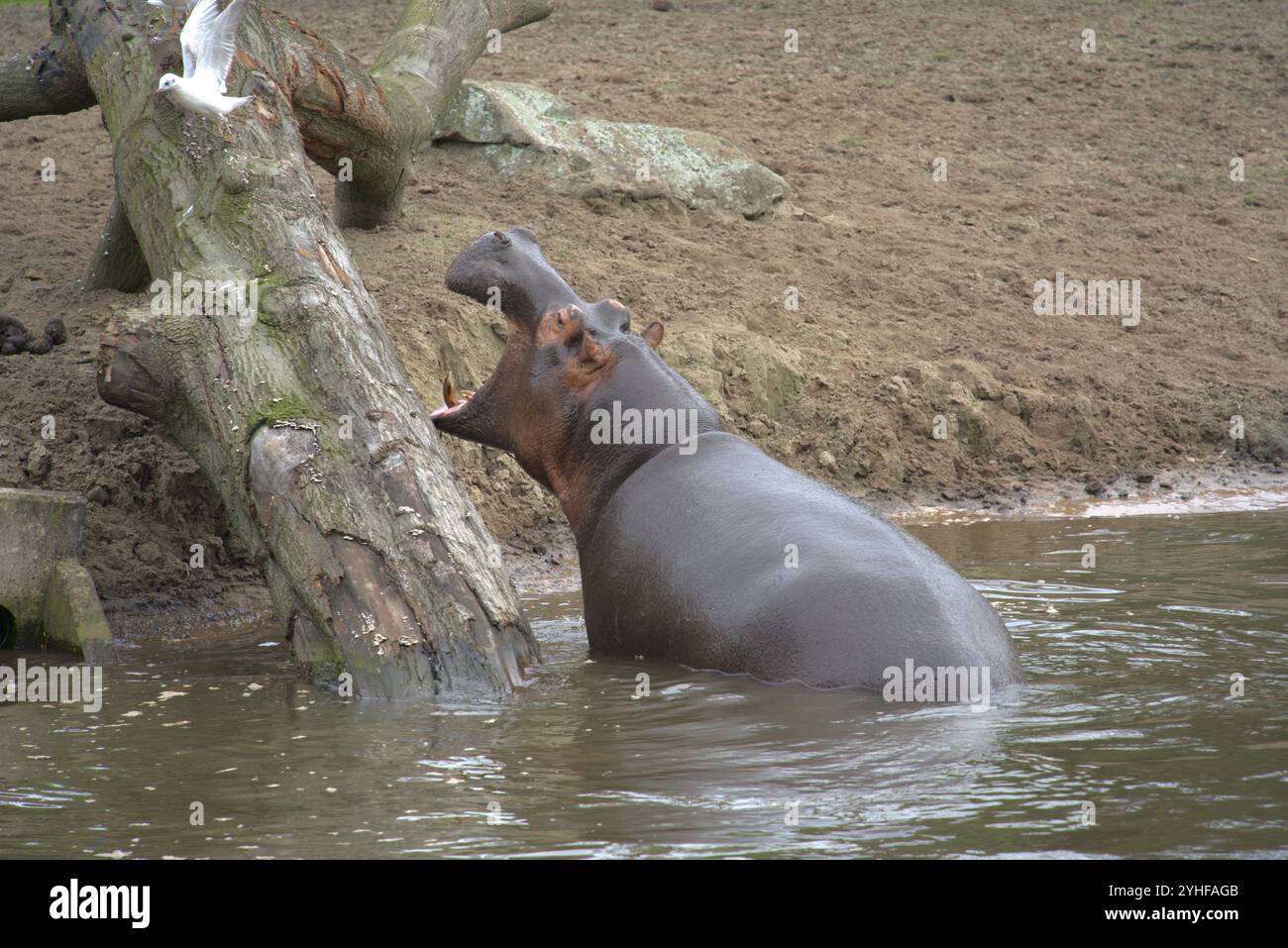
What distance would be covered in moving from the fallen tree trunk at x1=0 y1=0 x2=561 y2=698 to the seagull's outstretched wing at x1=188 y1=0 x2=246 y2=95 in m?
0.33

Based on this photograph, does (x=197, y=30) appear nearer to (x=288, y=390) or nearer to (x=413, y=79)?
(x=288, y=390)

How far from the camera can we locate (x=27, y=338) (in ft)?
24.5

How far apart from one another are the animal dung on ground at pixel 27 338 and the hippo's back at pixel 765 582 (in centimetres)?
336

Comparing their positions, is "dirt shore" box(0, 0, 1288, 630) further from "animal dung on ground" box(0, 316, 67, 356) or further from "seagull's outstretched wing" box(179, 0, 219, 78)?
"seagull's outstretched wing" box(179, 0, 219, 78)

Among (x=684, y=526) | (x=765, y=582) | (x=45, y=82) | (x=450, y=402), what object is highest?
(x=45, y=82)

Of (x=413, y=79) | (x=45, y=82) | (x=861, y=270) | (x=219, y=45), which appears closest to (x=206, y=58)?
(x=219, y=45)

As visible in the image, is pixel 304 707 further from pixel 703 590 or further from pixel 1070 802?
pixel 1070 802

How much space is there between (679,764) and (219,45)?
328 cm

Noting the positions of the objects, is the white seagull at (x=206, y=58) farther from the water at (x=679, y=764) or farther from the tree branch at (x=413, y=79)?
the tree branch at (x=413, y=79)

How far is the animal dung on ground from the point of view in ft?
24.1

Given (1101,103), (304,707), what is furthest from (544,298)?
(1101,103)

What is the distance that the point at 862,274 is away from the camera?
10.3m

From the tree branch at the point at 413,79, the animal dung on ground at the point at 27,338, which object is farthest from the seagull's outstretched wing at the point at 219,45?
the tree branch at the point at 413,79

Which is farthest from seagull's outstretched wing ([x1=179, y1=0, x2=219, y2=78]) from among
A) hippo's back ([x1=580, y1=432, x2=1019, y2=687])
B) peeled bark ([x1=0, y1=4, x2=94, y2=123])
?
hippo's back ([x1=580, y1=432, x2=1019, y2=687])
